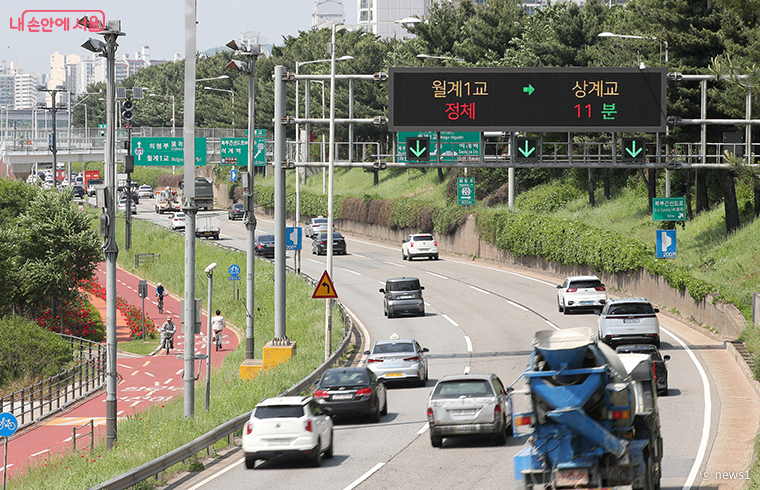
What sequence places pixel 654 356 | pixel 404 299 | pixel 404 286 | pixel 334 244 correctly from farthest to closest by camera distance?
pixel 334 244 < pixel 404 286 < pixel 404 299 < pixel 654 356

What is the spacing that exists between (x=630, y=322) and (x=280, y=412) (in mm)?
15939

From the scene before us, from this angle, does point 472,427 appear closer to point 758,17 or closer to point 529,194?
point 758,17

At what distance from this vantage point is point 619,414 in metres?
13.0

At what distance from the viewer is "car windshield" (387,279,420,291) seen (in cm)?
4434

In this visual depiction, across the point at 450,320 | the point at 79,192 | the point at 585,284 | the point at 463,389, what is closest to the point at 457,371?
the point at 463,389

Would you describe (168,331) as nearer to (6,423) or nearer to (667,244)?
(667,244)

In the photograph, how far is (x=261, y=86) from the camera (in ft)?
372

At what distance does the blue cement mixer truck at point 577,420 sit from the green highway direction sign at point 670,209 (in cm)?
3305

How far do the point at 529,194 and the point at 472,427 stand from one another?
50.8 m

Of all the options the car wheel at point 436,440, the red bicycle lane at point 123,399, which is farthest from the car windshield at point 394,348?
the car wheel at point 436,440

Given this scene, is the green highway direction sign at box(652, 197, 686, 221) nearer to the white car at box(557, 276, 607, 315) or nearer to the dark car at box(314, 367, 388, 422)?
the white car at box(557, 276, 607, 315)

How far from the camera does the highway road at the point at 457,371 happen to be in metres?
18.2

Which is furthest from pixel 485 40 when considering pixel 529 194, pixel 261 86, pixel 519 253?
pixel 261 86

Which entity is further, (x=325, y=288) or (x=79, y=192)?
(x=79, y=192)
